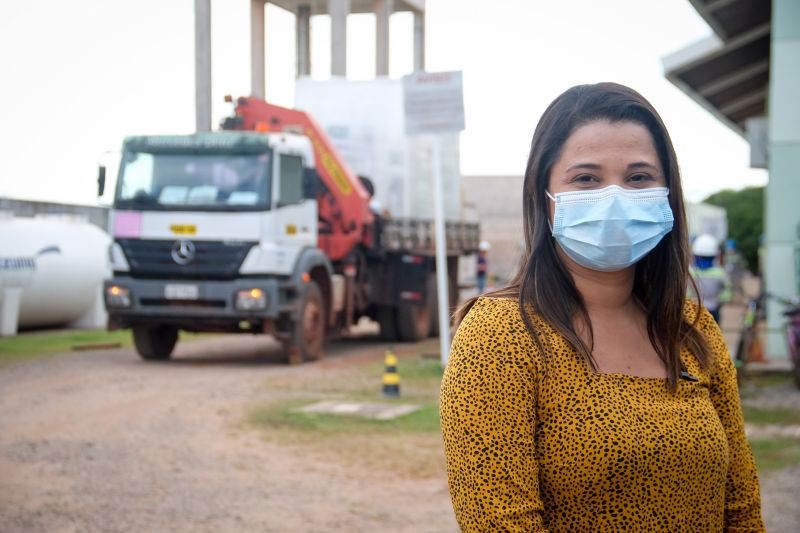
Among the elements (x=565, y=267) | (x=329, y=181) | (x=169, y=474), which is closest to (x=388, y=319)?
(x=329, y=181)

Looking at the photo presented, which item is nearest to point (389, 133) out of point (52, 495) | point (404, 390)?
point (404, 390)

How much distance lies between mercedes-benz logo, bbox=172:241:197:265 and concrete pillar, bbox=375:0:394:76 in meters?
15.5

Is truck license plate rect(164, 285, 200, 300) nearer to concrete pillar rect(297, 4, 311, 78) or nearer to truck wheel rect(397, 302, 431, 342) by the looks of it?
truck wheel rect(397, 302, 431, 342)

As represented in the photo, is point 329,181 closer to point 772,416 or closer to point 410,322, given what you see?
point 410,322

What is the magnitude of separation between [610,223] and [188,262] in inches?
529

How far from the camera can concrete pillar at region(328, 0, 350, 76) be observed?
28006mm

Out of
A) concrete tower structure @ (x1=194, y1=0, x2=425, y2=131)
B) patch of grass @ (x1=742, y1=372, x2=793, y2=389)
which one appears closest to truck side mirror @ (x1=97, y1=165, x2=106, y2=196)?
patch of grass @ (x1=742, y1=372, x2=793, y2=389)

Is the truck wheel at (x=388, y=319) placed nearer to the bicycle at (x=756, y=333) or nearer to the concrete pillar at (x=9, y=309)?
the concrete pillar at (x=9, y=309)

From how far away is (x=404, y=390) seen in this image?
13305 mm

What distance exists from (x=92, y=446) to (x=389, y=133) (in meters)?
11.4

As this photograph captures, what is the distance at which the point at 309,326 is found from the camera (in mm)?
16719

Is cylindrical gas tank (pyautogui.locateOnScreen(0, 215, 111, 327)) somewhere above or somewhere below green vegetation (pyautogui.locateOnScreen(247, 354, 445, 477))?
above

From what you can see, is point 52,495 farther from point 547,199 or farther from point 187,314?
point 187,314

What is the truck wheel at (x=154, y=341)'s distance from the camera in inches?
648
